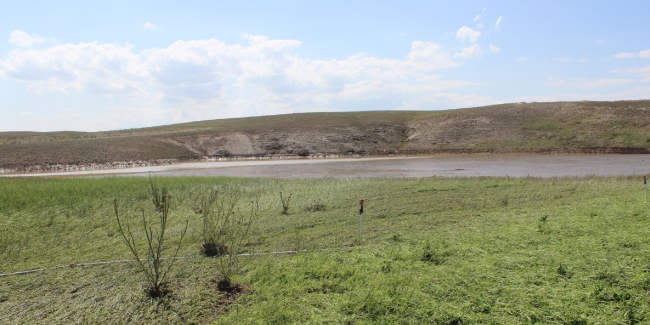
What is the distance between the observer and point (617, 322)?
4.66 m

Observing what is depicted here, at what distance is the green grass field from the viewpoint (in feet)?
17.3

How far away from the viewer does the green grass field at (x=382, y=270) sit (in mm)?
5273

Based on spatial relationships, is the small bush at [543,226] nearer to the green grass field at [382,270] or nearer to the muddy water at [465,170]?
the green grass field at [382,270]

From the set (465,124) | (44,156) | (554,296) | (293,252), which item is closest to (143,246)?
(293,252)

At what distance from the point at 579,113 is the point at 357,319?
6686cm

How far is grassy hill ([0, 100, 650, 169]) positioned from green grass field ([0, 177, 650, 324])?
38.2 metres

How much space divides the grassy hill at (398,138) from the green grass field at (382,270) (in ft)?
125

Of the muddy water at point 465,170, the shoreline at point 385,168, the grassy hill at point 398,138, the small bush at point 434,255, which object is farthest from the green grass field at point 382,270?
the grassy hill at point 398,138

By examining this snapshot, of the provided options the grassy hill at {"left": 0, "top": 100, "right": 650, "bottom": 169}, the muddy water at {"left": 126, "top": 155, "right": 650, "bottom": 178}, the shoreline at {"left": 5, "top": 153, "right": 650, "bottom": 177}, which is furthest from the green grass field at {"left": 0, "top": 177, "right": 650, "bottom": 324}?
the grassy hill at {"left": 0, "top": 100, "right": 650, "bottom": 169}

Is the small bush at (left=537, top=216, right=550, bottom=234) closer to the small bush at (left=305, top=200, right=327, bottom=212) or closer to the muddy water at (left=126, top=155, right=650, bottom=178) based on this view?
the small bush at (left=305, top=200, right=327, bottom=212)

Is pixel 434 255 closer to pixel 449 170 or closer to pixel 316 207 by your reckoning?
pixel 316 207

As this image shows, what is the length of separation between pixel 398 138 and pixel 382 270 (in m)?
58.2

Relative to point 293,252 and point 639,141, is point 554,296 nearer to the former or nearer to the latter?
point 293,252

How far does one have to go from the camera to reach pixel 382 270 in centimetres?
679
